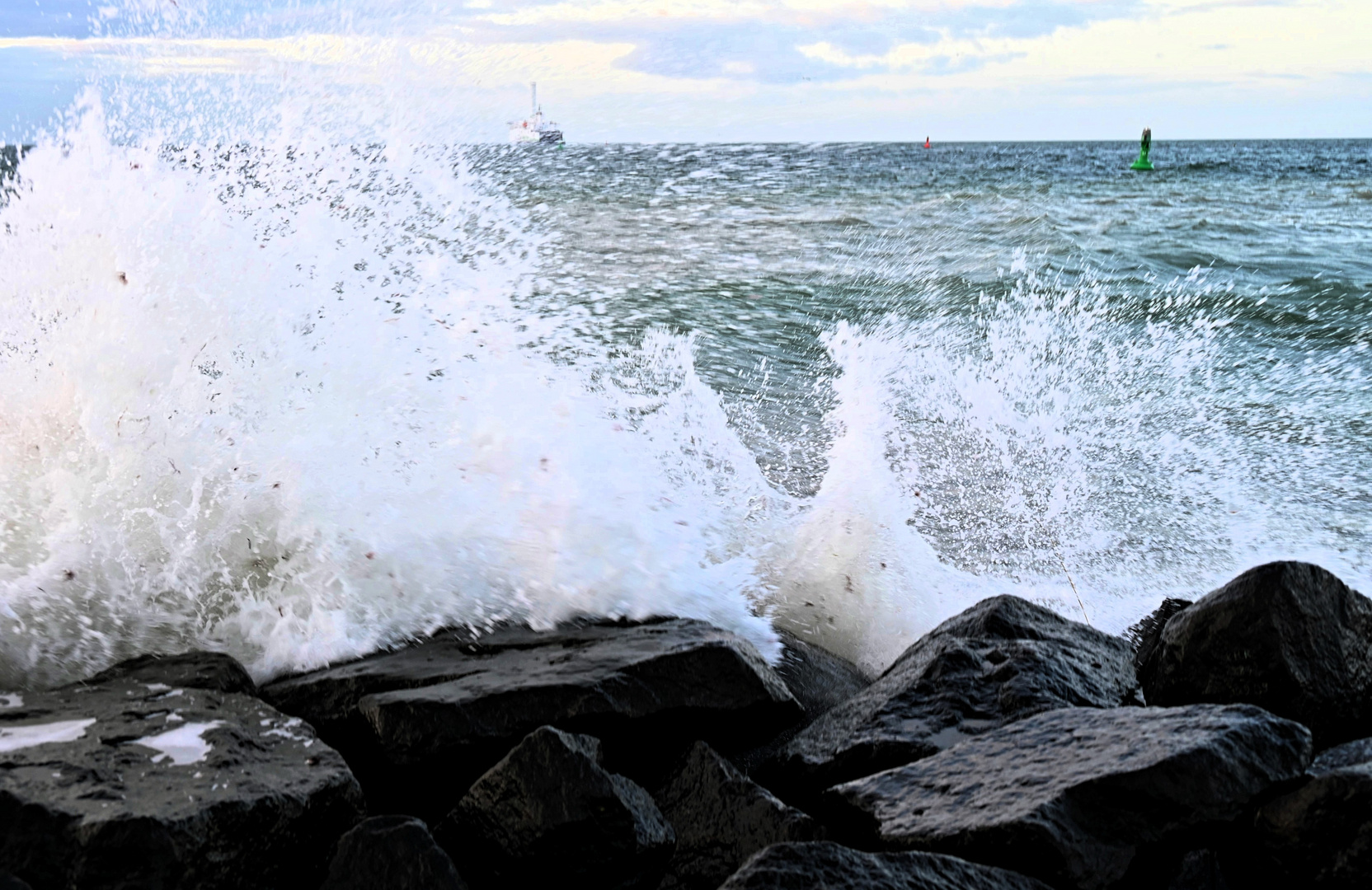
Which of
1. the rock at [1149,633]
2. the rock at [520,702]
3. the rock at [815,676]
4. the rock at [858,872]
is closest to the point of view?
the rock at [858,872]

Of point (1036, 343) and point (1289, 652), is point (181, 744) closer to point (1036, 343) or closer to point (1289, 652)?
point (1289, 652)

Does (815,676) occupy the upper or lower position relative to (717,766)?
lower

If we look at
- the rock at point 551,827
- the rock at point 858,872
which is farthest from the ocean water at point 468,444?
the rock at point 858,872

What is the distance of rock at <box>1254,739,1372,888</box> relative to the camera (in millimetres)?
1487

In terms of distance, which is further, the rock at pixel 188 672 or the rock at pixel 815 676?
the rock at pixel 815 676

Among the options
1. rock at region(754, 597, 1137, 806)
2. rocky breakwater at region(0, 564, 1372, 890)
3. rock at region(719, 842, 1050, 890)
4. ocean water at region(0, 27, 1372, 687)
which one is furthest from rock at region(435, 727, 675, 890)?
ocean water at region(0, 27, 1372, 687)

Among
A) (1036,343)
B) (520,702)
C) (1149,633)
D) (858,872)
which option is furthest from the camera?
(1036,343)

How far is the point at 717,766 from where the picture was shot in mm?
1778

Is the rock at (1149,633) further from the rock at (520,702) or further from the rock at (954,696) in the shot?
the rock at (520,702)

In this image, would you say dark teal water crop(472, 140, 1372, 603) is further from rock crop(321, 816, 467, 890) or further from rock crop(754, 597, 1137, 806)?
rock crop(321, 816, 467, 890)

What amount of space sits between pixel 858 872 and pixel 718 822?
38 centimetres

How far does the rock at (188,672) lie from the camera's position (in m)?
1.99

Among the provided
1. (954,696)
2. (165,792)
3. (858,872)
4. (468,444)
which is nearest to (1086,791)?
(858,872)

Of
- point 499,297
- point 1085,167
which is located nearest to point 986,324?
point 499,297
